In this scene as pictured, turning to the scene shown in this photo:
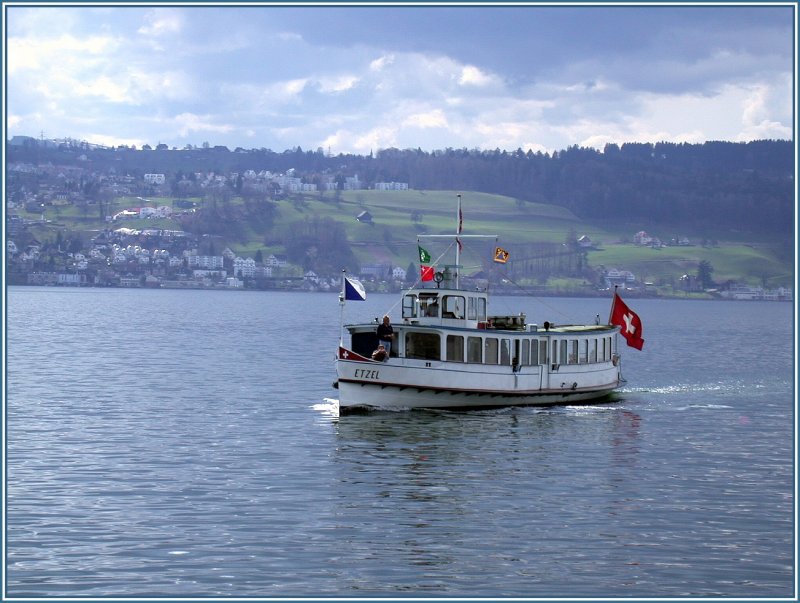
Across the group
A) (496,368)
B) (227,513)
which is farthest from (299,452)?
(496,368)

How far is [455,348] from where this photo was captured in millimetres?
49812

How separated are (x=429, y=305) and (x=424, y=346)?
278cm

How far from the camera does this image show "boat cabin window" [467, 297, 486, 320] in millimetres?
52312

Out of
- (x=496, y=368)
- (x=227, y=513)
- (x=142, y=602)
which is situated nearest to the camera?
(x=142, y=602)

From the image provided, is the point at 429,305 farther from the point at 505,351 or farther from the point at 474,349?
the point at 505,351

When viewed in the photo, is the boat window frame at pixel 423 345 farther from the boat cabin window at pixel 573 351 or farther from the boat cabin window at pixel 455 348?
the boat cabin window at pixel 573 351

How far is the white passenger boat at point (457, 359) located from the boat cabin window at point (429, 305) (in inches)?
1.7

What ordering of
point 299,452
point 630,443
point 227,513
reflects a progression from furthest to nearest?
1. point 630,443
2. point 299,452
3. point 227,513

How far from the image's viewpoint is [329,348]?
97.4m

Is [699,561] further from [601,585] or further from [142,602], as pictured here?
[142,602]

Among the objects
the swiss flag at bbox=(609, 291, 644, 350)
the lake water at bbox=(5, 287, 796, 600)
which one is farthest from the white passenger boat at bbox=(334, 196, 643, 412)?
the swiss flag at bbox=(609, 291, 644, 350)

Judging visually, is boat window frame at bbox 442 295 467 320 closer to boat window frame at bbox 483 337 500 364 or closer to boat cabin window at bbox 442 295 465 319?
boat cabin window at bbox 442 295 465 319

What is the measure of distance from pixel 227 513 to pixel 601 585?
10185 millimetres

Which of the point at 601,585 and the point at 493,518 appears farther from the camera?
the point at 493,518
